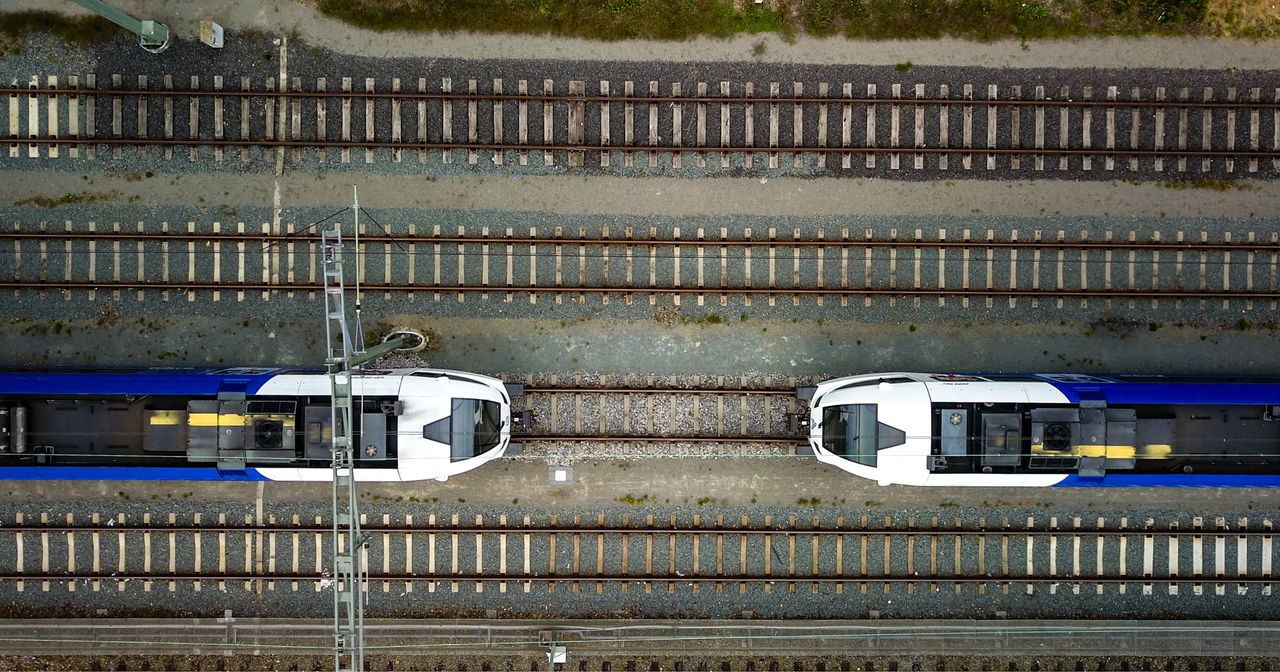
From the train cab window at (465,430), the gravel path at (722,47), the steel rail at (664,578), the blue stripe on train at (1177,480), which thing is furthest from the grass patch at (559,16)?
the steel rail at (664,578)

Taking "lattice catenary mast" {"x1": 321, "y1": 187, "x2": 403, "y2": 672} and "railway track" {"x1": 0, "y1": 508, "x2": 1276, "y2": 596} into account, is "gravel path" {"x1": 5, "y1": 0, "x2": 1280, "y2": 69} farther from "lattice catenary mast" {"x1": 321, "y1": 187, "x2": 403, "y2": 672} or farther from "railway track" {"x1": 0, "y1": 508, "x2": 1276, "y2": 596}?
"railway track" {"x1": 0, "y1": 508, "x2": 1276, "y2": 596}

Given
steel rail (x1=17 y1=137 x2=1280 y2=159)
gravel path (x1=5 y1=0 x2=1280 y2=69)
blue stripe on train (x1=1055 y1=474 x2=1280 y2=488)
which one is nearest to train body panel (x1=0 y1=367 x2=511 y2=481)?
steel rail (x1=17 y1=137 x2=1280 y2=159)

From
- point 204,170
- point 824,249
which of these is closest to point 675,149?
point 824,249

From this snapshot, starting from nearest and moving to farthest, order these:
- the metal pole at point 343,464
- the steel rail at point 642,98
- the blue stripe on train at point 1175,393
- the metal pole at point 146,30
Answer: the metal pole at point 343,464, the blue stripe on train at point 1175,393, the metal pole at point 146,30, the steel rail at point 642,98

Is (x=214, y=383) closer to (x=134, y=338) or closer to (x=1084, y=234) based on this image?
(x=134, y=338)

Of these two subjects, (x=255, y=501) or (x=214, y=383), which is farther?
(x=255, y=501)

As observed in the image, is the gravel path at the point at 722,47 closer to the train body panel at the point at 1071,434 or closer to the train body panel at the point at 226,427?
the train body panel at the point at 1071,434
